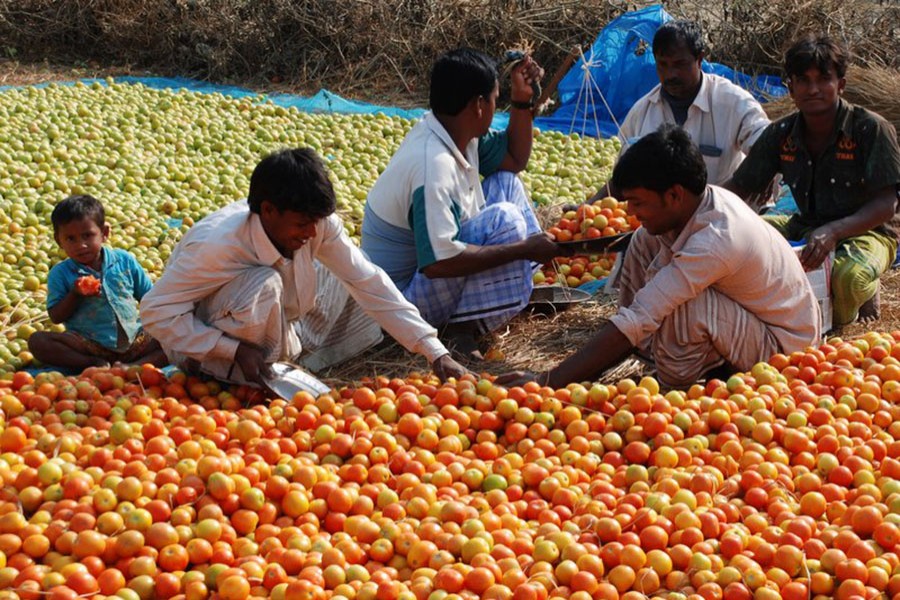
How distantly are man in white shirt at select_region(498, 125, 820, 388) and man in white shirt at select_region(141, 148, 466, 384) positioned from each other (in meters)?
0.69

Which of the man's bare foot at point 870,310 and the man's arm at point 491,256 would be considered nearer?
the man's arm at point 491,256

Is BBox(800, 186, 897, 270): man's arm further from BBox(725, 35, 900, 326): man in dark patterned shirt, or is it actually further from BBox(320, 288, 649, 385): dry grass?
BBox(320, 288, 649, 385): dry grass

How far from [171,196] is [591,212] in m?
2.88

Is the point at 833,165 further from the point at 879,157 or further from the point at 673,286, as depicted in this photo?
the point at 673,286

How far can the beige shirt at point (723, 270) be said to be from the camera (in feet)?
12.5

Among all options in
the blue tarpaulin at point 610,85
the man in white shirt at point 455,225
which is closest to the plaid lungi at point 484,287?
the man in white shirt at point 455,225

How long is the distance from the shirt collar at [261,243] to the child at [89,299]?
923 millimetres

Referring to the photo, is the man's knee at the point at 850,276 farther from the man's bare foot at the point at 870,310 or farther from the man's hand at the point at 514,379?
the man's hand at the point at 514,379

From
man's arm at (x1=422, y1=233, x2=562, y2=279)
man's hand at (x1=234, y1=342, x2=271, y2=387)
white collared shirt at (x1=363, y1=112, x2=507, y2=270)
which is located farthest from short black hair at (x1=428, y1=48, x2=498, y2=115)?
man's hand at (x1=234, y1=342, x2=271, y2=387)

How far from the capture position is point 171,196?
6.75m

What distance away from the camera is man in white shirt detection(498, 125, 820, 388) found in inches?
149

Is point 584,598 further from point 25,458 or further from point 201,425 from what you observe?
point 25,458

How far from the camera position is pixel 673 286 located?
12.6 feet

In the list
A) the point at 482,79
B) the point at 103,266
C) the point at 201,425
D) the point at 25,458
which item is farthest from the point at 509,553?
the point at 103,266
